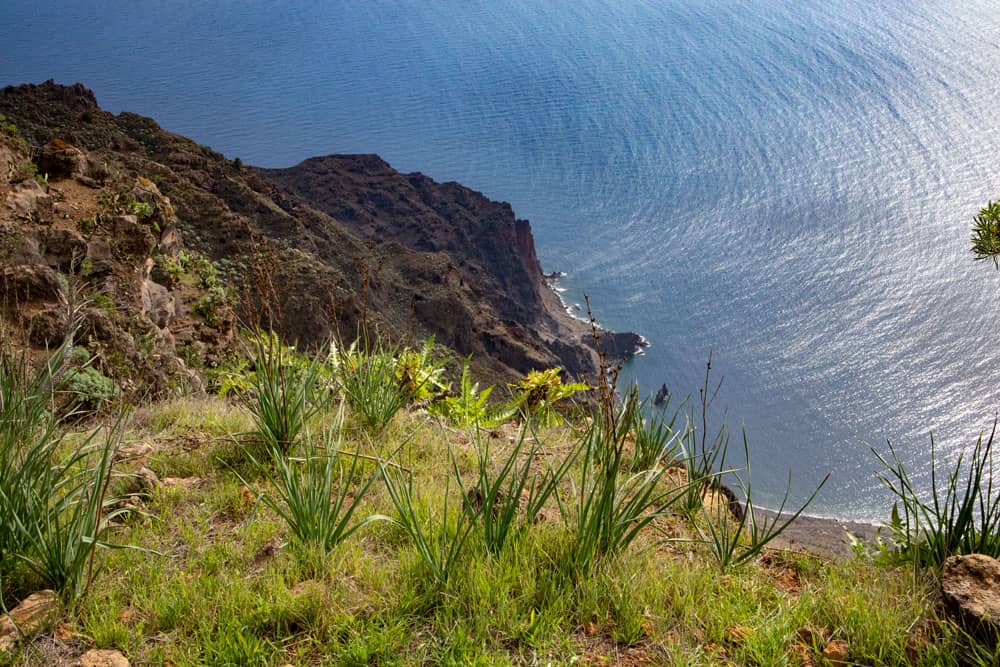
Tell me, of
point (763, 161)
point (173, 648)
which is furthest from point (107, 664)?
point (763, 161)

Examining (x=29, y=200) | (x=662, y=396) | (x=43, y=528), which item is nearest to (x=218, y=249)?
(x=29, y=200)

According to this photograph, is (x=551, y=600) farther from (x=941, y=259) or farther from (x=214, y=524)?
(x=941, y=259)

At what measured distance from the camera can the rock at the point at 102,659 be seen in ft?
5.77

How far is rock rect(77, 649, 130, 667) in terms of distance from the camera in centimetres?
176

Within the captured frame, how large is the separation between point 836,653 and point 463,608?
1089mm

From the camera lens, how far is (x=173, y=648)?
6.02 ft

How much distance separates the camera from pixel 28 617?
1915 millimetres

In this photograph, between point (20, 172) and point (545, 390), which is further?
point (20, 172)

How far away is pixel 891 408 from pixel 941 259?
11867 mm

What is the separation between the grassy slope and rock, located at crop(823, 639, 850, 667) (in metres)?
0.03

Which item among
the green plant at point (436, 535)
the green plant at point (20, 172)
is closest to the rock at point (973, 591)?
the green plant at point (436, 535)

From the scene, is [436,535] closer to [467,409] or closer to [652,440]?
[652,440]

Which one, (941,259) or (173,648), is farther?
(941,259)

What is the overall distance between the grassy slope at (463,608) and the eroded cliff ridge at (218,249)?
819 mm
